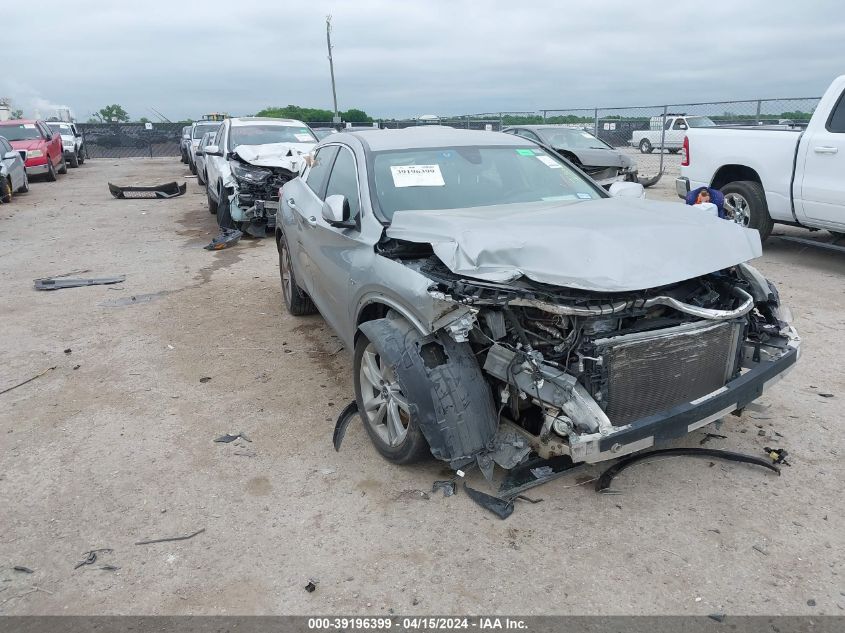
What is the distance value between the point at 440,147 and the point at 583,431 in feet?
8.04

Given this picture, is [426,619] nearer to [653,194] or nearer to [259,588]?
[259,588]

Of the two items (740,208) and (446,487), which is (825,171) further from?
(446,487)

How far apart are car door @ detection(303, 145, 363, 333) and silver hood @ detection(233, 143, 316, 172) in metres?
5.05

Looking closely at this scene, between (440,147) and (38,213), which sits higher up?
(440,147)

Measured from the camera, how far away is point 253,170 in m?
10.2

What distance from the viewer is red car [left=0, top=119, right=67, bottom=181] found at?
19.3 meters

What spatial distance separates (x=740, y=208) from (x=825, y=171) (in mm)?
1294

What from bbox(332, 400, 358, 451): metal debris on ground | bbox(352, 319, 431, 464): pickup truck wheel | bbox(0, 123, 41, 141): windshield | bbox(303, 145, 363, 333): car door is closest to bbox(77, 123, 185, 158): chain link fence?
bbox(0, 123, 41, 141): windshield

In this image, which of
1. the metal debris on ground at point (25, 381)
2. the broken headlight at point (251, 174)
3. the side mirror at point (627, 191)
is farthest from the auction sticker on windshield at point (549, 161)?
the broken headlight at point (251, 174)

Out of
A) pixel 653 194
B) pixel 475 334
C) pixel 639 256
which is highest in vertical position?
pixel 639 256

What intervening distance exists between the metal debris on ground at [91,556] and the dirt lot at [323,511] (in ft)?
0.12

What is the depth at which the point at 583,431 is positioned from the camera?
2.84 m

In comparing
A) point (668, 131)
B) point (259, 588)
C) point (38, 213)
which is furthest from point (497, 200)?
point (668, 131)

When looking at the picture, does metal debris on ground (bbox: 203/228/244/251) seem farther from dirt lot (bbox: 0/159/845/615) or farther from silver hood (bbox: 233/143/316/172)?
dirt lot (bbox: 0/159/845/615)
